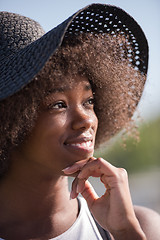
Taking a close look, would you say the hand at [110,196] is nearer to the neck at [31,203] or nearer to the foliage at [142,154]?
the neck at [31,203]

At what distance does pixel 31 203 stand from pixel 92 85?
88cm

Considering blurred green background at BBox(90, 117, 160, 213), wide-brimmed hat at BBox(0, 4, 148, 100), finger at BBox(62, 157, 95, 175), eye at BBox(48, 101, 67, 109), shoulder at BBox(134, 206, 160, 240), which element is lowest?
blurred green background at BBox(90, 117, 160, 213)

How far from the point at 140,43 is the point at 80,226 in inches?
50.4

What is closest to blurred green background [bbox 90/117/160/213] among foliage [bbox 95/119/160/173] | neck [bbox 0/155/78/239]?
foliage [bbox 95/119/160/173]

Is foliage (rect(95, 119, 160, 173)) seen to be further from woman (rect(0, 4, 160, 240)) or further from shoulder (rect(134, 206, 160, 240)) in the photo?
woman (rect(0, 4, 160, 240))

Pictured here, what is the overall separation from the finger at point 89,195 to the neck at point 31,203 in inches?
6.8

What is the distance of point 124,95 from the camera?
269 cm

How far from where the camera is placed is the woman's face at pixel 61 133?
201 cm

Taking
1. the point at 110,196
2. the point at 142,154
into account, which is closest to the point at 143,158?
the point at 142,154

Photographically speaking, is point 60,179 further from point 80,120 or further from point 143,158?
point 143,158

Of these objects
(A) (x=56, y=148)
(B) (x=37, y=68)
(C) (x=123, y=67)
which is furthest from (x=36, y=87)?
(C) (x=123, y=67)

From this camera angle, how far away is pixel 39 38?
6.57 ft

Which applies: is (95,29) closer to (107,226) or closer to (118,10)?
(118,10)

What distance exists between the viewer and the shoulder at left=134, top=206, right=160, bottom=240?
2279 millimetres
